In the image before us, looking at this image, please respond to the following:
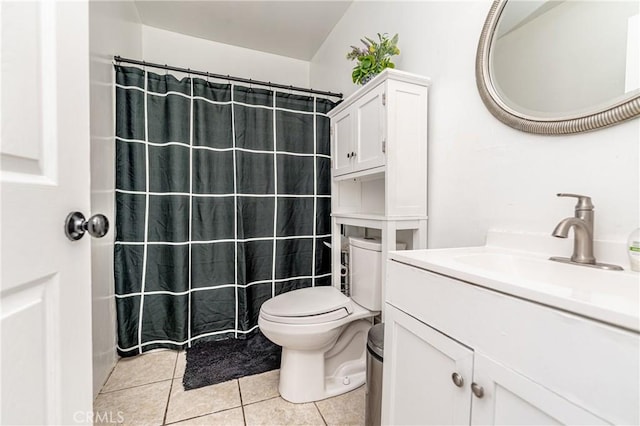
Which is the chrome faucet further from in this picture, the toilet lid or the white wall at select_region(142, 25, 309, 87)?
the white wall at select_region(142, 25, 309, 87)

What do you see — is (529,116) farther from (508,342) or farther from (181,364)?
(181,364)

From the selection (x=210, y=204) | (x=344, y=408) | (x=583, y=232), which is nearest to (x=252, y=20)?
(x=210, y=204)

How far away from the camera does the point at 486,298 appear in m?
0.55

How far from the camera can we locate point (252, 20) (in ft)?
7.09

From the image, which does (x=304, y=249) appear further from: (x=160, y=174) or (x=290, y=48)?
(x=290, y=48)

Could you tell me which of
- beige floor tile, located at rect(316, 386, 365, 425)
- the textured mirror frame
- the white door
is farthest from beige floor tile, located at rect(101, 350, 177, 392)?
the textured mirror frame

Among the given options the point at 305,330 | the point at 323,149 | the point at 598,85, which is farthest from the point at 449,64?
the point at 305,330

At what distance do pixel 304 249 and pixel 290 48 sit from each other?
1866 mm

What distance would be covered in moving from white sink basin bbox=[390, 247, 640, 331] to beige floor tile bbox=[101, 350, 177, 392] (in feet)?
5.08

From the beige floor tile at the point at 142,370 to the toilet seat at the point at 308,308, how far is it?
76cm

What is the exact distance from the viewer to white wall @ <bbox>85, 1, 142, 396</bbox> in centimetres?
136

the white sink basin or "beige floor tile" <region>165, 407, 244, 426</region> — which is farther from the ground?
the white sink basin

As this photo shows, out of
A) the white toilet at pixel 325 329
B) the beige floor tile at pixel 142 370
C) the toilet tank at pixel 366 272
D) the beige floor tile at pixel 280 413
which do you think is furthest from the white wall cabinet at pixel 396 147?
the beige floor tile at pixel 142 370

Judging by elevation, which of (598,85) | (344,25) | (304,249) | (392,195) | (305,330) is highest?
(344,25)
